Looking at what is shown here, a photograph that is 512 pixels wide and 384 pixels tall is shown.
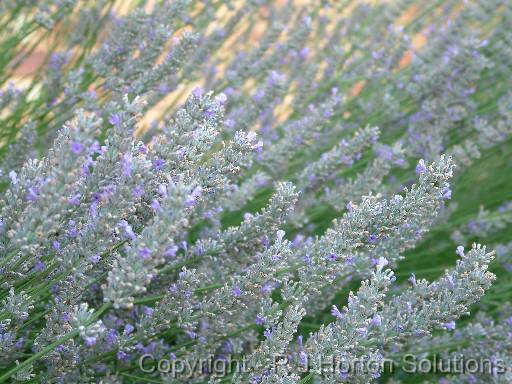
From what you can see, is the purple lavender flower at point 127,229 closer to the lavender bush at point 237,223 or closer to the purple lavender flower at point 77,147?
the lavender bush at point 237,223

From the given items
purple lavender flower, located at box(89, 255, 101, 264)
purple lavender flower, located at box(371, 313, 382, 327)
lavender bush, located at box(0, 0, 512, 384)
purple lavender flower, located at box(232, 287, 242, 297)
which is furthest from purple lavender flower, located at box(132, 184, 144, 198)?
purple lavender flower, located at box(371, 313, 382, 327)

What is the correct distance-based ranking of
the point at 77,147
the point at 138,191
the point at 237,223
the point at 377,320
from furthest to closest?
the point at 237,223
the point at 377,320
the point at 138,191
the point at 77,147

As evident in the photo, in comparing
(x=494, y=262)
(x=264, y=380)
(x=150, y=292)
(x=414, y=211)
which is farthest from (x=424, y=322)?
(x=494, y=262)

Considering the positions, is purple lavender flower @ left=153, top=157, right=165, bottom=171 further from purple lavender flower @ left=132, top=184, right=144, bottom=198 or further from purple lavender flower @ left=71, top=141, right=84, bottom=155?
purple lavender flower @ left=71, top=141, right=84, bottom=155

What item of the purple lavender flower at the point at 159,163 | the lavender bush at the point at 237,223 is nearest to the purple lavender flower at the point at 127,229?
the lavender bush at the point at 237,223

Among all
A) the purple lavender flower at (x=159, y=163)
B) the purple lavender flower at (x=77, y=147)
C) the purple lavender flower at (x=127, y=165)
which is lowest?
the purple lavender flower at (x=159, y=163)

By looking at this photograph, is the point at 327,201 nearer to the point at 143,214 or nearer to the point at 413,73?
the point at 413,73

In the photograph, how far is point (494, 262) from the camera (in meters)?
2.18

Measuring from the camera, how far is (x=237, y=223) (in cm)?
223

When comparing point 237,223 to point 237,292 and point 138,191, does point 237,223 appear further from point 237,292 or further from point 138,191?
point 138,191

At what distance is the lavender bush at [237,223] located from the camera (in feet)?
3.74

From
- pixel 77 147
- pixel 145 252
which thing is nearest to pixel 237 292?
pixel 145 252

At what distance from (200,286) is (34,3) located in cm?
132

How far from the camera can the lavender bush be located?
114 cm
